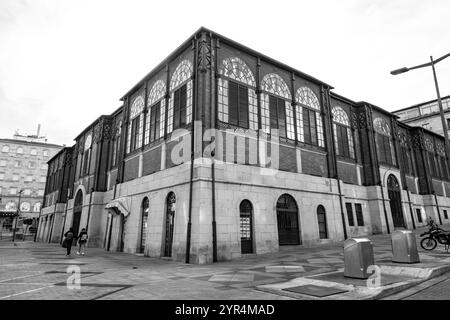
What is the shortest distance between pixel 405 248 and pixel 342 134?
16795mm

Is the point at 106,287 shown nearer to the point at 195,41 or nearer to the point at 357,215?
the point at 195,41

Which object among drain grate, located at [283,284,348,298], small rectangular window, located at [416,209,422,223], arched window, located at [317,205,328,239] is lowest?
drain grate, located at [283,284,348,298]

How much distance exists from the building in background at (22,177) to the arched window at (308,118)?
73.9 meters

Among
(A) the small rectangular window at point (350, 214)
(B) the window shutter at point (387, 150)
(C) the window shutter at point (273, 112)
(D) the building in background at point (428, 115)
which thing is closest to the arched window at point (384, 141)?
(B) the window shutter at point (387, 150)

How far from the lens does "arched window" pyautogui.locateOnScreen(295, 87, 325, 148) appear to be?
69.2 feet

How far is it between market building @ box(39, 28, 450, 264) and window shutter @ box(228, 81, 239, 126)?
76mm

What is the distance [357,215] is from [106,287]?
2144 centimetres

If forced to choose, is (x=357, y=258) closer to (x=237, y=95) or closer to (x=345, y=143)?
(x=237, y=95)

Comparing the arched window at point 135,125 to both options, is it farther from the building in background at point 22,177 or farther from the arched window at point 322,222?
the building in background at point 22,177

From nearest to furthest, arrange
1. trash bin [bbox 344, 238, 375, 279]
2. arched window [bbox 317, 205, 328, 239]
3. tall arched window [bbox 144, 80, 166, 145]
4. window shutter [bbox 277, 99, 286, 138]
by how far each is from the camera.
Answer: trash bin [bbox 344, 238, 375, 279]
window shutter [bbox 277, 99, 286, 138]
arched window [bbox 317, 205, 328, 239]
tall arched window [bbox 144, 80, 166, 145]

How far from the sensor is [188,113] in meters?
17.4

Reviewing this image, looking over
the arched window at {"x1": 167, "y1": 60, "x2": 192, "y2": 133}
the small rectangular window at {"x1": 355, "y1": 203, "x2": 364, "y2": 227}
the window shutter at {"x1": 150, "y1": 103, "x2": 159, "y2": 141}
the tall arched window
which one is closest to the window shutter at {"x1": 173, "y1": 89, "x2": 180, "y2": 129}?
Answer: the arched window at {"x1": 167, "y1": 60, "x2": 192, "y2": 133}

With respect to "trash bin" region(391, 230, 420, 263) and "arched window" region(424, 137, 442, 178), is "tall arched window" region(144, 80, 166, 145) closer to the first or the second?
"trash bin" region(391, 230, 420, 263)
